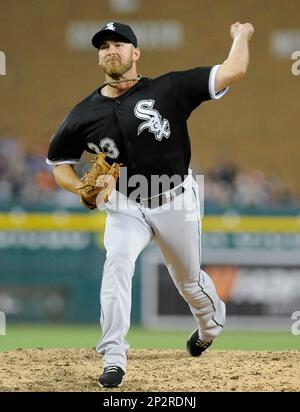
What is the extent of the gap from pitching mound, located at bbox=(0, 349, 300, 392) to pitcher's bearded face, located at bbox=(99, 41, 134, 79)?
176 centimetres

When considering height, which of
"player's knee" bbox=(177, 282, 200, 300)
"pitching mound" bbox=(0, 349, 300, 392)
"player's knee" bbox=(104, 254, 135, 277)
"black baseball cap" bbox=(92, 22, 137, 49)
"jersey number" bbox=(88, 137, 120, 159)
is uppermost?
"black baseball cap" bbox=(92, 22, 137, 49)

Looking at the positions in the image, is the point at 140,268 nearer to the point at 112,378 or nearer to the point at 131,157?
the point at 131,157

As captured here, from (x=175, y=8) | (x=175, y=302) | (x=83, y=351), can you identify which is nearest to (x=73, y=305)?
(x=175, y=302)

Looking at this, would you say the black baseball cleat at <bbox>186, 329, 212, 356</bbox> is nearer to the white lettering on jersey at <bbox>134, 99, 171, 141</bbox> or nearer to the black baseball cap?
the white lettering on jersey at <bbox>134, 99, 171, 141</bbox>

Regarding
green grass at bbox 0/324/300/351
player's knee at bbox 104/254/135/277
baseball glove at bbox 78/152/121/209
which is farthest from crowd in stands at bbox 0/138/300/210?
player's knee at bbox 104/254/135/277

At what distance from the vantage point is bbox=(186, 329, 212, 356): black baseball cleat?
5.99 metres

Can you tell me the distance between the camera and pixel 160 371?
540cm

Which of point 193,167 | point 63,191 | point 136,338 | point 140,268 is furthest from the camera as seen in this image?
point 193,167

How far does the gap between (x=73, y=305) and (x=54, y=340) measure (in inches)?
58.4

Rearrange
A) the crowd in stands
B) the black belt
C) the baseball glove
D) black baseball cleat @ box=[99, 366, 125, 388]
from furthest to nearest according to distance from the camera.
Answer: the crowd in stands < the black belt < the baseball glove < black baseball cleat @ box=[99, 366, 125, 388]

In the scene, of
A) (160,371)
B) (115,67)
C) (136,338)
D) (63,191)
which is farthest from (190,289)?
(63,191)

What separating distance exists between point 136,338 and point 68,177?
4.33 m

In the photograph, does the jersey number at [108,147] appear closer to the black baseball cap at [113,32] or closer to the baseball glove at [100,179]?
the baseball glove at [100,179]

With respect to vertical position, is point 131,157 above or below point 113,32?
below
